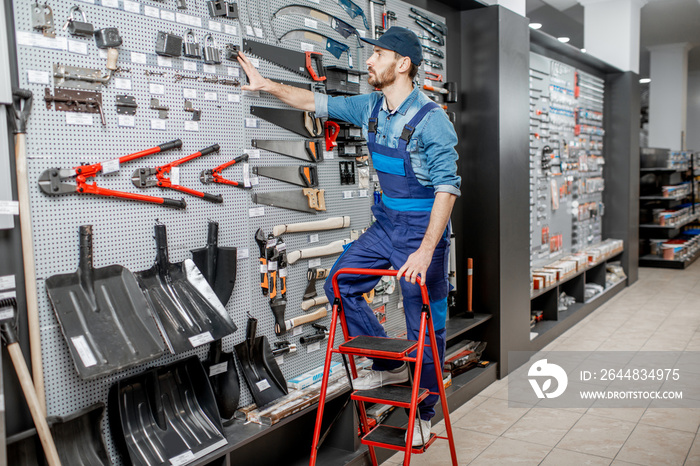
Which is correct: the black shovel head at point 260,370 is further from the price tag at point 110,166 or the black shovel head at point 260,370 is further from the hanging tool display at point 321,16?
the hanging tool display at point 321,16

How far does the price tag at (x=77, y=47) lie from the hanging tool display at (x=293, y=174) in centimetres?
103

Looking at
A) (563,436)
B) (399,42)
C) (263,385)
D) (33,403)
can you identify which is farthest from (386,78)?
(563,436)

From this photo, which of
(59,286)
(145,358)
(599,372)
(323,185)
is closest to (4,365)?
(59,286)

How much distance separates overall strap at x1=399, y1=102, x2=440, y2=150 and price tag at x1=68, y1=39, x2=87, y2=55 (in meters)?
1.47

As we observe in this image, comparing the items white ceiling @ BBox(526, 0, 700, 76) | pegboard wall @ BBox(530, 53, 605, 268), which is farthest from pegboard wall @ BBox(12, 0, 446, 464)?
white ceiling @ BBox(526, 0, 700, 76)

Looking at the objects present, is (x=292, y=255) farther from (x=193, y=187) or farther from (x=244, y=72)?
(x=244, y=72)

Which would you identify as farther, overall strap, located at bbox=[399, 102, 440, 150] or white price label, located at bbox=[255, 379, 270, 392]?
white price label, located at bbox=[255, 379, 270, 392]

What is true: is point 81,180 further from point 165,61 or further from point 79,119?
point 165,61

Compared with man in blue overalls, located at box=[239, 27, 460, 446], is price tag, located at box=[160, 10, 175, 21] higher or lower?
higher

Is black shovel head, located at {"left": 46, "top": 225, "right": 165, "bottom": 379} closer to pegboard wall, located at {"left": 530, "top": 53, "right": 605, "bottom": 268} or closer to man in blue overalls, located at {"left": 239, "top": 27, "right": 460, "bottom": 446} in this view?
man in blue overalls, located at {"left": 239, "top": 27, "right": 460, "bottom": 446}

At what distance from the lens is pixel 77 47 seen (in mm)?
2322

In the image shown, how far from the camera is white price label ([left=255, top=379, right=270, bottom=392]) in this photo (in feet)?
9.93

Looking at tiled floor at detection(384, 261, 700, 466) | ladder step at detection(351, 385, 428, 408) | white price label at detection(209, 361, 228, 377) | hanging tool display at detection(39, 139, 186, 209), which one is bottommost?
tiled floor at detection(384, 261, 700, 466)

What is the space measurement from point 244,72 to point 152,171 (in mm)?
778
